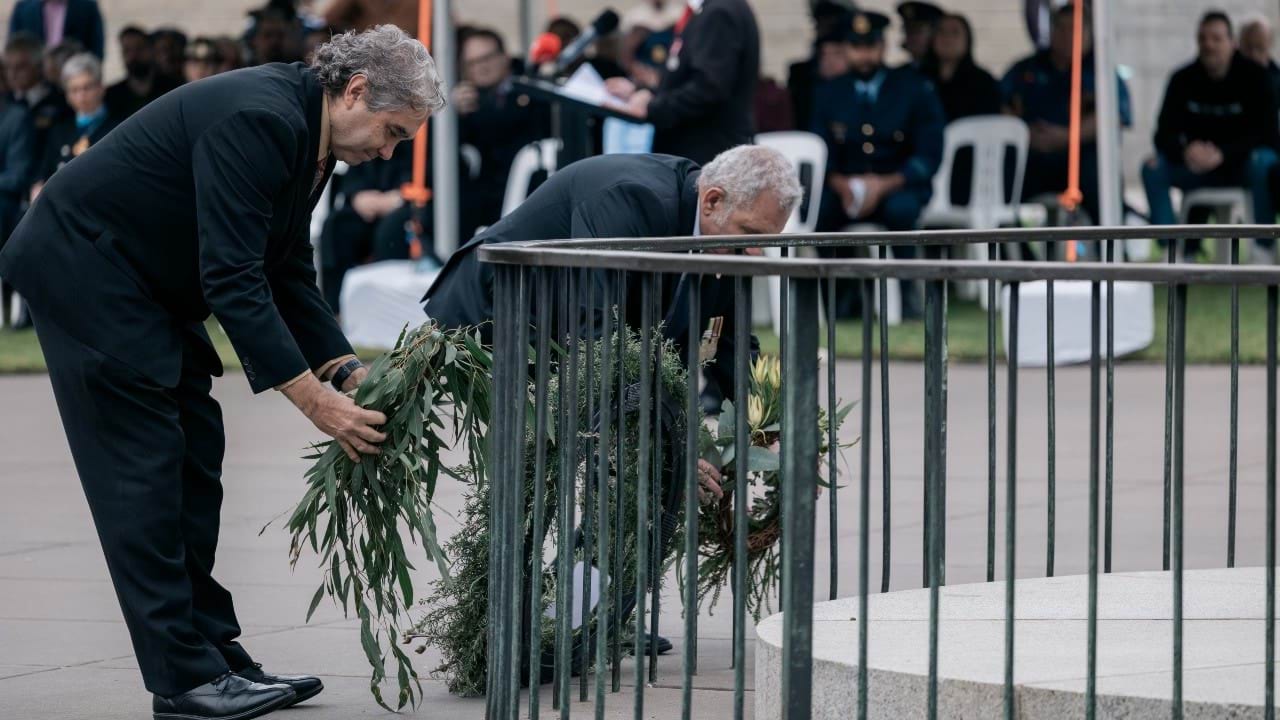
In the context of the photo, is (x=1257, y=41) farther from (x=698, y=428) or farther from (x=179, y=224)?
(x=698, y=428)

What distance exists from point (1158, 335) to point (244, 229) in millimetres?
9326

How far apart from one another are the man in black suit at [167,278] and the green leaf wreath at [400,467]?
0.23 ft

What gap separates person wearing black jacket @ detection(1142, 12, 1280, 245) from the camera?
15359mm

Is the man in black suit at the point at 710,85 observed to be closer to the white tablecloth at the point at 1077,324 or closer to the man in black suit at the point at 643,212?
the white tablecloth at the point at 1077,324

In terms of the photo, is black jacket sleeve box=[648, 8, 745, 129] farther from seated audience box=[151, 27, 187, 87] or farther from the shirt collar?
seated audience box=[151, 27, 187, 87]

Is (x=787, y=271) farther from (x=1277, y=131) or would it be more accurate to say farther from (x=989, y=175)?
(x=1277, y=131)

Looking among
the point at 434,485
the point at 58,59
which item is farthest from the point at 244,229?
the point at 58,59

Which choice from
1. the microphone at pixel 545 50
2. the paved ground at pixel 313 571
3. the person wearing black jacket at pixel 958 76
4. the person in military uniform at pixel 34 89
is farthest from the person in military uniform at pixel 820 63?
the person in military uniform at pixel 34 89

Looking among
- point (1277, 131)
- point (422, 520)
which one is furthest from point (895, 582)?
point (1277, 131)

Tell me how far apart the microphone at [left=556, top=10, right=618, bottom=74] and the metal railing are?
758cm

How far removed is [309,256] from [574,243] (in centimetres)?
105

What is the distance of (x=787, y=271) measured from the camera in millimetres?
Answer: 3381

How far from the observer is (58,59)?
50.8 ft

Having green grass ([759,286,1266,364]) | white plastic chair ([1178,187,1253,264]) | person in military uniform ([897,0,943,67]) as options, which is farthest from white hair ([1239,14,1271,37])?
person in military uniform ([897,0,943,67])
